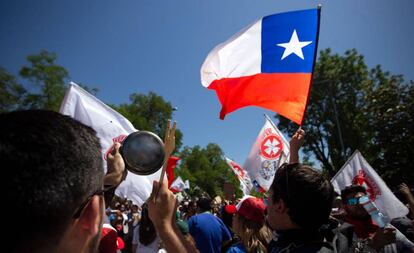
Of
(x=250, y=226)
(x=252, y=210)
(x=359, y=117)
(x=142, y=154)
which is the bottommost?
(x=250, y=226)

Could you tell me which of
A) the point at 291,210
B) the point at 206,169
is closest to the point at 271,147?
the point at 291,210

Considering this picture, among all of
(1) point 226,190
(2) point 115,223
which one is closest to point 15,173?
(1) point 226,190

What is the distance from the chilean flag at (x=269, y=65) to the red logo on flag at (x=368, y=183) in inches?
140

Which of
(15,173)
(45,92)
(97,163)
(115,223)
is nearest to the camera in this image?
(15,173)

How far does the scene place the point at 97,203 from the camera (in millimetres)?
1130

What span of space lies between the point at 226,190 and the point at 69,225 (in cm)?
750

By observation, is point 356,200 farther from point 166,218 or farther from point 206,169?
point 206,169

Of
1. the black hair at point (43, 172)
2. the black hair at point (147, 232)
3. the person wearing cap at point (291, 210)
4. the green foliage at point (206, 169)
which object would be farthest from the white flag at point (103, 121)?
the green foliage at point (206, 169)

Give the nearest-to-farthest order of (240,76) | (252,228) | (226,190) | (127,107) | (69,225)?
(69,225) → (252,228) → (240,76) → (226,190) → (127,107)

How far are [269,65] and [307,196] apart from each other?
2786 millimetres

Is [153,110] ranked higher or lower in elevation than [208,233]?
higher

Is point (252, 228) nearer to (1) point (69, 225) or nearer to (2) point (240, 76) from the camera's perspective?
(2) point (240, 76)

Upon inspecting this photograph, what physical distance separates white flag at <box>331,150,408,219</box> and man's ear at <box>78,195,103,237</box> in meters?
6.30

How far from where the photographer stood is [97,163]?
1.11 metres
